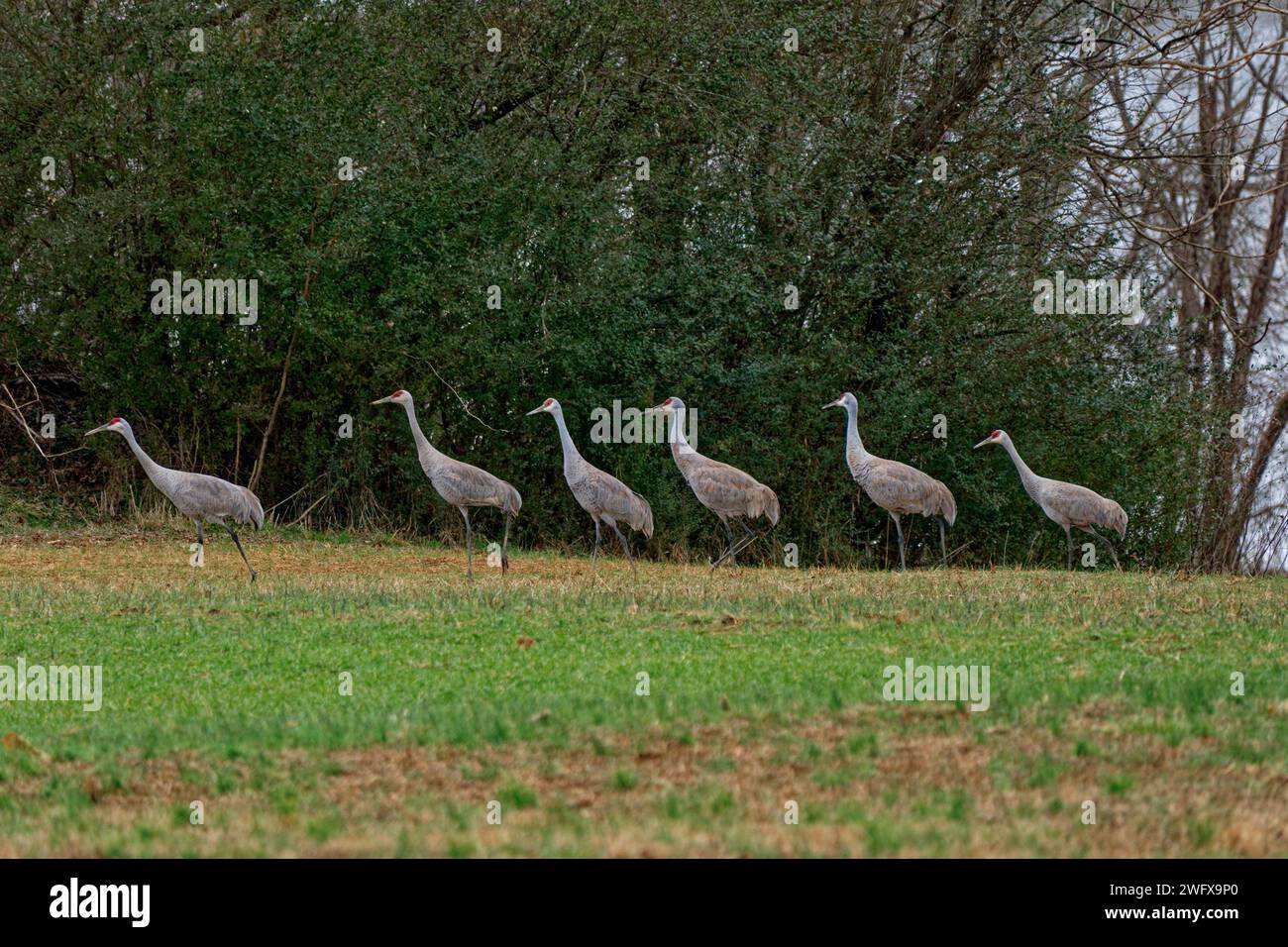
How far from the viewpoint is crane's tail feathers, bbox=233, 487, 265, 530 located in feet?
52.4

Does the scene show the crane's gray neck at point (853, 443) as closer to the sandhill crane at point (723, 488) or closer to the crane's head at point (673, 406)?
the sandhill crane at point (723, 488)

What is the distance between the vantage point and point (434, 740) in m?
7.81

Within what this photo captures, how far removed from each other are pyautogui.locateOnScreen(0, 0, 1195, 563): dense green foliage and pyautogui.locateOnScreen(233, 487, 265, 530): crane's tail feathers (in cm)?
407

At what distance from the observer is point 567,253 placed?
21156 mm

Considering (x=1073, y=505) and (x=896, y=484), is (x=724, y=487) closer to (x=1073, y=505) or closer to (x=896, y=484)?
(x=896, y=484)

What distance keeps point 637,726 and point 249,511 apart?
9.03m

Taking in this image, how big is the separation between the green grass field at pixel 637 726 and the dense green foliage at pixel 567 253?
688 centimetres

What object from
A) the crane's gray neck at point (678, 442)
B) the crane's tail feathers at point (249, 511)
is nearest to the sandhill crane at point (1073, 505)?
the crane's gray neck at point (678, 442)

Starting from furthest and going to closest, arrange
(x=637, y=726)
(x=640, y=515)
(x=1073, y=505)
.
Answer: (x=1073, y=505) → (x=640, y=515) → (x=637, y=726)

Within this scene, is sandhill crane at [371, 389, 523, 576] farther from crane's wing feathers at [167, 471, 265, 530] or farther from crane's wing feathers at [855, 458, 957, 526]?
crane's wing feathers at [855, 458, 957, 526]

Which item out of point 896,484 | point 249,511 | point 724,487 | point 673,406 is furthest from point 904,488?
point 249,511

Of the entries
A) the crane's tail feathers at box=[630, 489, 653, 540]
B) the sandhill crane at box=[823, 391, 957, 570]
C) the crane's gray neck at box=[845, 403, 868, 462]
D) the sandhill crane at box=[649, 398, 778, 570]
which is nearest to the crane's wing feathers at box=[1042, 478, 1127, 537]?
the sandhill crane at box=[823, 391, 957, 570]

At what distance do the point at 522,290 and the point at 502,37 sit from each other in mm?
3406

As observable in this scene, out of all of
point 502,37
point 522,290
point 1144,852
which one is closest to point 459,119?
point 502,37
